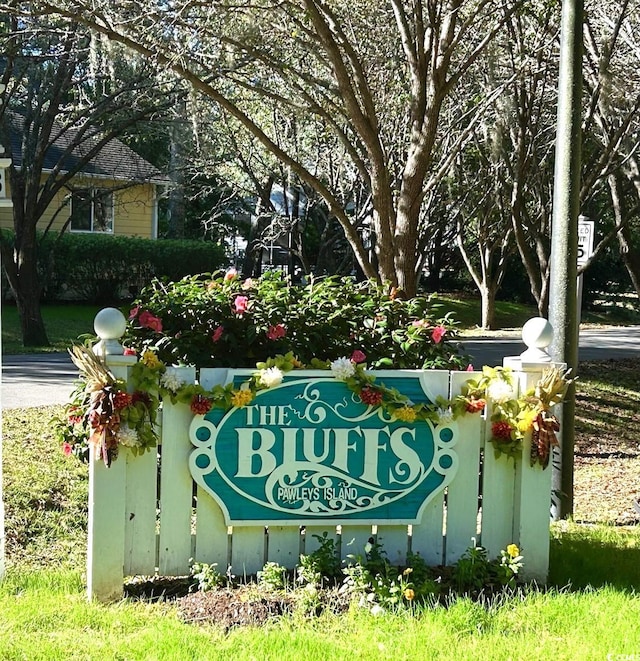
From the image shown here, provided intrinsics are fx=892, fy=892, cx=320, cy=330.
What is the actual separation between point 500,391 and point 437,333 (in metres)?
0.75

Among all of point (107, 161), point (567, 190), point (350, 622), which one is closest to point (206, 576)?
point (350, 622)

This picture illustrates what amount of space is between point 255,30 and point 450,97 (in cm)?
708

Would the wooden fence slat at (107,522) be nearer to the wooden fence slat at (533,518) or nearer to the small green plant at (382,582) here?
the small green plant at (382,582)

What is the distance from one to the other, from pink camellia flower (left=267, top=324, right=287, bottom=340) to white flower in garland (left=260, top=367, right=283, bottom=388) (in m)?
0.60

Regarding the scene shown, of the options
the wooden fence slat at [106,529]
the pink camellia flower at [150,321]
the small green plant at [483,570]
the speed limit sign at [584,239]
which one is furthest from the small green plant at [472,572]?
the speed limit sign at [584,239]

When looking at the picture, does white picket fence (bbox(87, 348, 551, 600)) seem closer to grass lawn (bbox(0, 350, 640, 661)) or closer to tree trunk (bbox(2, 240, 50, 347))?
grass lawn (bbox(0, 350, 640, 661))

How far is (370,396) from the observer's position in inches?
176

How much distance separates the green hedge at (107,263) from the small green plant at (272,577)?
20568 mm

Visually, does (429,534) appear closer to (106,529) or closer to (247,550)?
(247,550)

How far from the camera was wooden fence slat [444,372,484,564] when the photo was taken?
462 centimetres

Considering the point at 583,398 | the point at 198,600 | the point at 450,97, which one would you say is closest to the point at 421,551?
the point at 198,600

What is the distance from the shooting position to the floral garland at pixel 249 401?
421 cm

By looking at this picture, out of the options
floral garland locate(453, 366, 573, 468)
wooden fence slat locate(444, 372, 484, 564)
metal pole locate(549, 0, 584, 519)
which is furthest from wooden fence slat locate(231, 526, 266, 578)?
metal pole locate(549, 0, 584, 519)

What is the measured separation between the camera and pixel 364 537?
4.62m
